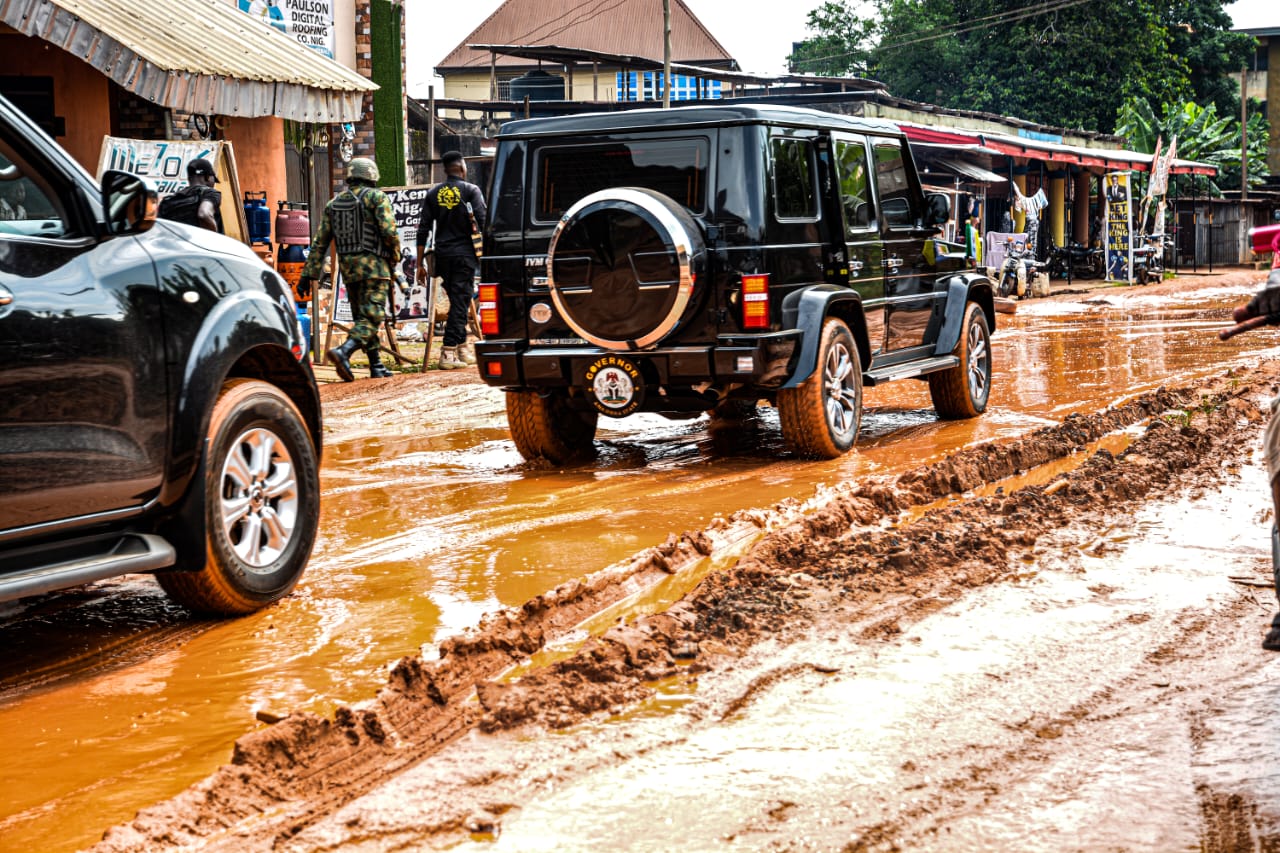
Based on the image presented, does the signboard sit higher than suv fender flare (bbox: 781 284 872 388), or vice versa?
the signboard

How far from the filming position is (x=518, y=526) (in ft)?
22.9

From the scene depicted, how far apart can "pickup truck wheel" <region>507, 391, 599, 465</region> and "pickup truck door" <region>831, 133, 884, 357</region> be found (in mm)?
1780

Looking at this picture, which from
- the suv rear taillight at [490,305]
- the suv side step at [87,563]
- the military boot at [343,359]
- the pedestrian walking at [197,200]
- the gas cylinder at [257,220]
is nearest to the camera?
the suv side step at [87,563]

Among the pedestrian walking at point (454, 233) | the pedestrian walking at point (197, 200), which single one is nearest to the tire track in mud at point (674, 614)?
the pedestrian walking at point (197, 200)

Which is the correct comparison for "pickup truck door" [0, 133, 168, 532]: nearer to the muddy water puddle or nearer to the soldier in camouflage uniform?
the muddy water puddle

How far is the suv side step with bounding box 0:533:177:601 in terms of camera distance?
438 cm

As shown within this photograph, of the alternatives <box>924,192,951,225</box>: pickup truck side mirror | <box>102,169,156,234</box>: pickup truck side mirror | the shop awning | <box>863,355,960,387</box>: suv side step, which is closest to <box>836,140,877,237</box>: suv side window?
<box>924,192,951,225</box>: pickup truck side mirror

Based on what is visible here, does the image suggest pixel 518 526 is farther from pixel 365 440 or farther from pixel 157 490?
pixel 365 440

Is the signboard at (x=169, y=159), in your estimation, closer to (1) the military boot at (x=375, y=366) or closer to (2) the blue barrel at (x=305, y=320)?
(2) the blue barrel at (x=305, y=320)

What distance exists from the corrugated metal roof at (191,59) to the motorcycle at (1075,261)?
23742mm

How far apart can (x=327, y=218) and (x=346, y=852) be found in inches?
418

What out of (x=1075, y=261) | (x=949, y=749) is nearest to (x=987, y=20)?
(x=1075, y=261)

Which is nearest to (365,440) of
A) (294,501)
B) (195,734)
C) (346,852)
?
(294,501)

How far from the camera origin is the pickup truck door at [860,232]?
29.6 feet
